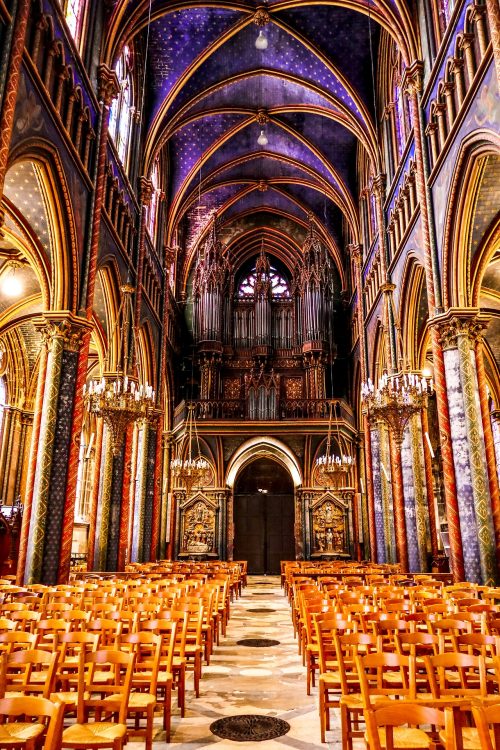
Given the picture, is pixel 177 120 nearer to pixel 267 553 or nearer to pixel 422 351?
pixel 422 351

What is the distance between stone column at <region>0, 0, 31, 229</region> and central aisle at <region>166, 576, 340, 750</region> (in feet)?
22.4

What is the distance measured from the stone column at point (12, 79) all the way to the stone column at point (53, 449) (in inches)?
161

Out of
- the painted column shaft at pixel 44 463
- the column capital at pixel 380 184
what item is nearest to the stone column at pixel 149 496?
the painted column shaft at pixel 44 463

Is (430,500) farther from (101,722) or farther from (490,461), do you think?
(101,722)

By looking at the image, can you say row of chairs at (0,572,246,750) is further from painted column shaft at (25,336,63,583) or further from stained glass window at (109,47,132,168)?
stained glass window at (109,47,132,168)

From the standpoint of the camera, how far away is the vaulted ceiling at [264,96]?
59.9 ft

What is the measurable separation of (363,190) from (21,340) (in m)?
14.3

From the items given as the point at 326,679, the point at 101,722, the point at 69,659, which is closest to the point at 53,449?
the point at 69,659

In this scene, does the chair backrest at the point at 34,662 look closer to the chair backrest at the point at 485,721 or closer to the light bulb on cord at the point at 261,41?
the chair backrest at the point at 485,721

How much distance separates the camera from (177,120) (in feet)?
68.5

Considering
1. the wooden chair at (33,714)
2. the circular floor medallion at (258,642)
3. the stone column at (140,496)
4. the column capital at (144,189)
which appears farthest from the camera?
the stone column at (140,496)

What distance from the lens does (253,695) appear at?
6391 mm

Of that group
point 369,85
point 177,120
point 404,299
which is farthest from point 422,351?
point 177,120

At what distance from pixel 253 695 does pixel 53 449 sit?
697cm
